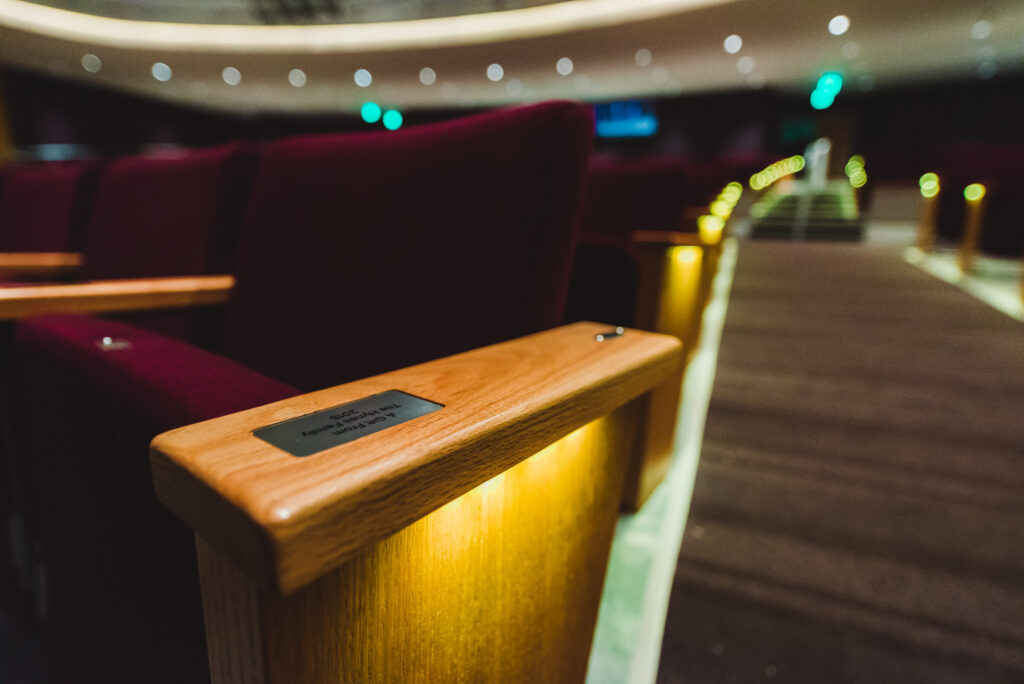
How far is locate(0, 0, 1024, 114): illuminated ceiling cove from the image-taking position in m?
5.07

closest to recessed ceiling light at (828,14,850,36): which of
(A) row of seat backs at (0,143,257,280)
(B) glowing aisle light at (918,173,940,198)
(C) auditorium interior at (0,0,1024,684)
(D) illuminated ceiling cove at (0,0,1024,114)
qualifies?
(D) illuminated ceiling cove at (0,0,1024,114)

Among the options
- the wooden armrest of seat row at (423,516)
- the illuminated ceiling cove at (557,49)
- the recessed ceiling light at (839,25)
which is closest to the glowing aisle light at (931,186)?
the illuminated ceiling cove at (557,49)

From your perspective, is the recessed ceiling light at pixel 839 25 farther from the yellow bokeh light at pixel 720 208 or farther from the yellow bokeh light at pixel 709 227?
the yellow bokeh light at pixel 709 227

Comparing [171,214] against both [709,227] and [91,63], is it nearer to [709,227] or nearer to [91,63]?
[709,227]

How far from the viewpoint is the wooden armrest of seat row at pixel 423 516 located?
204mm

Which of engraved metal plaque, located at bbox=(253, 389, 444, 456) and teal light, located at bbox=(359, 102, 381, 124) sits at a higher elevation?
teal light, located at bbox=(359, 102, 381, 124)

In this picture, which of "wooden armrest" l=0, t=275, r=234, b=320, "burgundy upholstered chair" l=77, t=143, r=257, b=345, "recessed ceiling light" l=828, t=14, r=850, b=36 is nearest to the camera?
"wooden armrest" l=0, t=275, r=234, b=320

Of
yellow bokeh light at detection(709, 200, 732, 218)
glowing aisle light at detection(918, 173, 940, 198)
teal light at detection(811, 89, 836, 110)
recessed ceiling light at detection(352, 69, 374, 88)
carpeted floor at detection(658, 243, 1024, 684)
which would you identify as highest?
recessed ceiling light at detection(352, 69, 374, 88)

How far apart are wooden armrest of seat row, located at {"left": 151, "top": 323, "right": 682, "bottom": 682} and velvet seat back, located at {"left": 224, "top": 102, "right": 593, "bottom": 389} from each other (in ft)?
0.27

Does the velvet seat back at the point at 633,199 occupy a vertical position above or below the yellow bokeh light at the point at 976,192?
below

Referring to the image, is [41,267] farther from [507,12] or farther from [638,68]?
[638,68]

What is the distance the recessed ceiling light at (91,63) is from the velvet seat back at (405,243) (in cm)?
803

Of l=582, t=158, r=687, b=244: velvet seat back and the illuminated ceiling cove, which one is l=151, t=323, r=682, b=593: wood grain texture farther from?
the illuminated ceiling cove

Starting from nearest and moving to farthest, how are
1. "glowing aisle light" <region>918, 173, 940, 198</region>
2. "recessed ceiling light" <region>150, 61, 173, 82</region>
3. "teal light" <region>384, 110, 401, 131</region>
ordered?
"glowing aisle light" <region>918, 173, 940, 198</region>, "recessed ceiling light" <region>150, 61, 173, 82</region>, "teal light" <region>384, 110, 401, 131</region>
